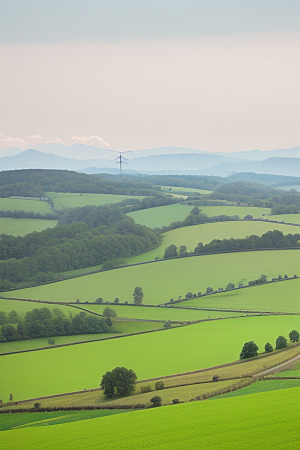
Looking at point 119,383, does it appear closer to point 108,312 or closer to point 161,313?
point 108,312

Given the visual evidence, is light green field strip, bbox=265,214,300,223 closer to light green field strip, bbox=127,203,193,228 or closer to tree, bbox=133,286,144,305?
light green field strip, bbox=127,203,193,228

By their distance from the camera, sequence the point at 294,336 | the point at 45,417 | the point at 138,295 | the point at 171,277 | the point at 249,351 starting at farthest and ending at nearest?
the point at 171,277
the point at 138,295
the point at 294,336
the point at 249,351
the point at 45,417

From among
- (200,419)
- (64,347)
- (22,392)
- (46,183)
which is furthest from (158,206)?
(200,419)

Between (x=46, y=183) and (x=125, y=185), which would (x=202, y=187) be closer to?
(x=125, y=185)

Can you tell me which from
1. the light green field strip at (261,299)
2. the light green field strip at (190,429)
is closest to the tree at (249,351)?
the light green field strip at (190,429)

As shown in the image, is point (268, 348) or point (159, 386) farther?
point (268, 348)

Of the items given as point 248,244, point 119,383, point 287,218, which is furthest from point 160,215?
point 119,383

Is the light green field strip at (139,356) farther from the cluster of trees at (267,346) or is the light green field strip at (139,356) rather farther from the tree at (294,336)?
the tree at (294,336)
